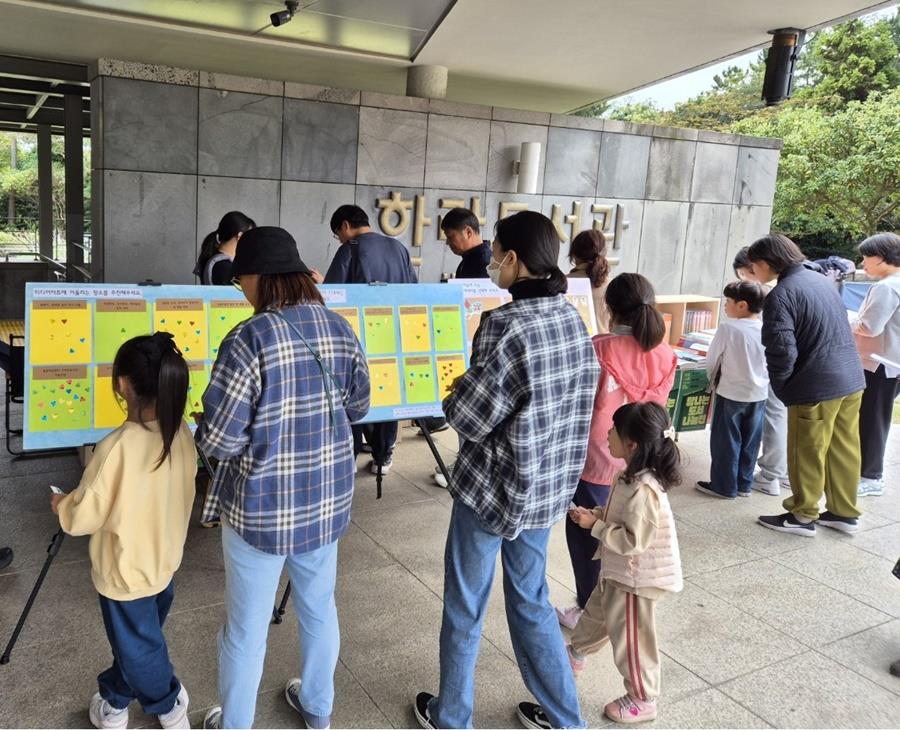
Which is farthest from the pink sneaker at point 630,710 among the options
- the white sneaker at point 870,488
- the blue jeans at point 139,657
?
the white sneaker at point 870,488

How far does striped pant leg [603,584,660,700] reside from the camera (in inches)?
109

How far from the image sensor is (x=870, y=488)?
550 cm

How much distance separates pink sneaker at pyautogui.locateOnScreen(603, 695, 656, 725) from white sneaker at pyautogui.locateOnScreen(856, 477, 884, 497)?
342 centimetres

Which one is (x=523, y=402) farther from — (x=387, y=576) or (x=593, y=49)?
(x=593, y=49)

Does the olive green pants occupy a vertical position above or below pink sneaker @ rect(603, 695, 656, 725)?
above

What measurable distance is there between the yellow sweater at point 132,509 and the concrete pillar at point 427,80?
689 centimetres

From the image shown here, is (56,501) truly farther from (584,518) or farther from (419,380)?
(419,380)

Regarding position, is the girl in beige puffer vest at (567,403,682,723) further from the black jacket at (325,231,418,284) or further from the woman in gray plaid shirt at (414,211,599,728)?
the black jacket at (325,231,418,284)

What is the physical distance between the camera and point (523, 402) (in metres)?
2.31

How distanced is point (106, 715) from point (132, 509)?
0.83 meters

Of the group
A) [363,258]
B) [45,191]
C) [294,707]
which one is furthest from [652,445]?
[45,191]

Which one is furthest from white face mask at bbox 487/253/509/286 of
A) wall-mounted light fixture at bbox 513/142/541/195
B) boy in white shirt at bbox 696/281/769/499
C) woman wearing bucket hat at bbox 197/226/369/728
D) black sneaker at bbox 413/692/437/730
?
wall-mounted light fixture at bbox 513/142/541/195

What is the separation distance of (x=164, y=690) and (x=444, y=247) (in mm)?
5915

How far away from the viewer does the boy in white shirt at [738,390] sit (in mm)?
5141
